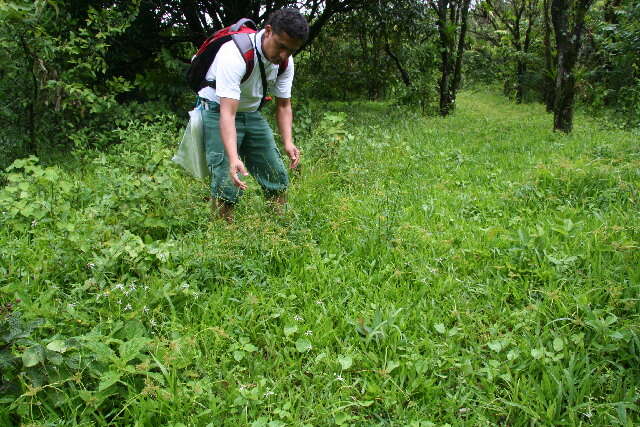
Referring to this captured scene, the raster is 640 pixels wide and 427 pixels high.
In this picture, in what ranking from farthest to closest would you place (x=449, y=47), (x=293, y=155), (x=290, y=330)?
(x=449, y=47)
(x=293, y=155)
(x=290, y=330)

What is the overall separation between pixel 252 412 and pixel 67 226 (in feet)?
5.88

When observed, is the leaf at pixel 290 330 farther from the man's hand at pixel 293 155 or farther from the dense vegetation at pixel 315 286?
the man's hand at pixel 293 155

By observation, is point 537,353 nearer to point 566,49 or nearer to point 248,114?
point 248,114

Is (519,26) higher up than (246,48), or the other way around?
(519,26)

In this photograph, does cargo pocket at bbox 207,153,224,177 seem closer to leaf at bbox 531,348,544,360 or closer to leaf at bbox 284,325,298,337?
leaf at bbox 284,325,298,337

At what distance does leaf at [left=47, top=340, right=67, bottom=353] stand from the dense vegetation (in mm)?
10

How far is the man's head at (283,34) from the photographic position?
2707 millimetres

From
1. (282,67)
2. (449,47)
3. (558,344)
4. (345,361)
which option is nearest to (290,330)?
(345,361)

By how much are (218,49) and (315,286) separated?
1754 millimetres

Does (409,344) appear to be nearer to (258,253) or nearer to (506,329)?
(506,329)

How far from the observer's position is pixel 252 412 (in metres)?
1.87

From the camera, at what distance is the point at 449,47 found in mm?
10922

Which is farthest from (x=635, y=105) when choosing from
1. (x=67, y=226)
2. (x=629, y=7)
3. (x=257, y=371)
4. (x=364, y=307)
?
(x=67, y=226)

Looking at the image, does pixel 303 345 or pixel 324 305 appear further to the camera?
pixel 324 305
